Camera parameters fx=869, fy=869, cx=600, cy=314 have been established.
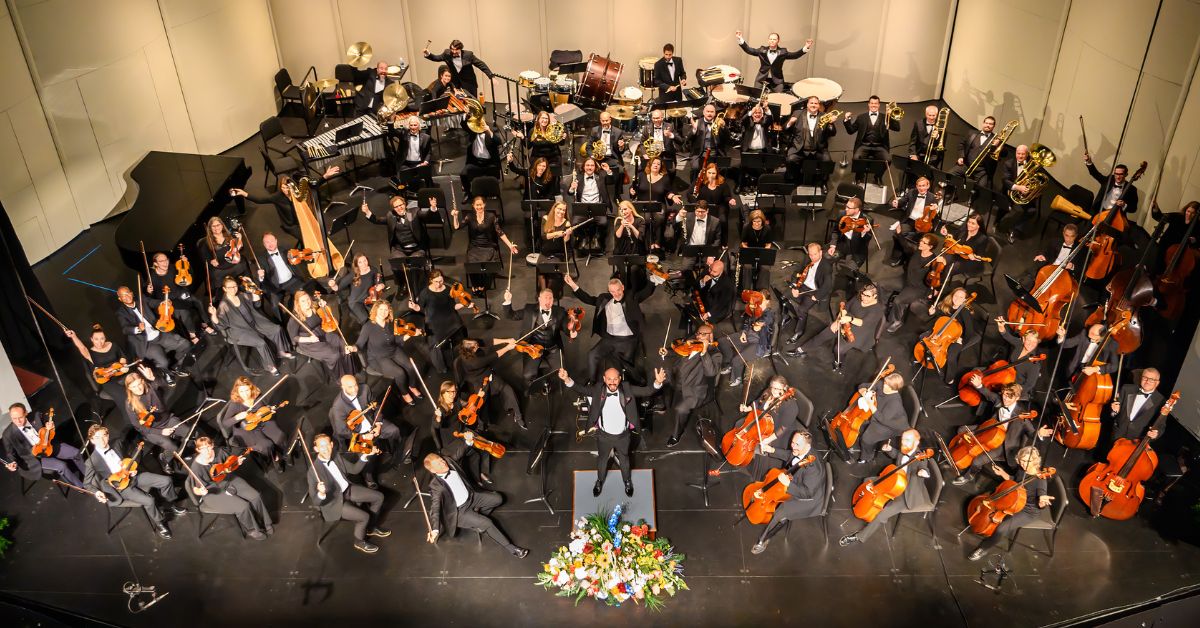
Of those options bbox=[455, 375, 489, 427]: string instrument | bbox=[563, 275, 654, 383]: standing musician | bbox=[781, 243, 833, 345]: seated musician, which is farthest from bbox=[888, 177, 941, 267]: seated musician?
bbox=[455, 375, 489, 427]: string instrument

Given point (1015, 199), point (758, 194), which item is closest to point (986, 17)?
point (1015, 199)

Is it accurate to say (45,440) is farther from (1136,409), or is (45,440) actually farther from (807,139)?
(807,139)

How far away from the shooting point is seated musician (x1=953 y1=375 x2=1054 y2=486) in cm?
747

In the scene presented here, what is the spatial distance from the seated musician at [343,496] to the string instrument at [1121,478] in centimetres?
615

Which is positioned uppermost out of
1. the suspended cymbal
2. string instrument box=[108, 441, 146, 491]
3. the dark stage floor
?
the suspended cymbal

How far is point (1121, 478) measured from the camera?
734 cm

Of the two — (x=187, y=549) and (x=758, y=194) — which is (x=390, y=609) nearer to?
(x=187, y=549)

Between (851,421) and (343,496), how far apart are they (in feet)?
14.9

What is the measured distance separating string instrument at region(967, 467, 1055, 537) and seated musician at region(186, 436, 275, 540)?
20.0 ft

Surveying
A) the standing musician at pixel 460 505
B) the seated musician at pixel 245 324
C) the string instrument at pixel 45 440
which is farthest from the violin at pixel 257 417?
the standing musician at pixel 460 505

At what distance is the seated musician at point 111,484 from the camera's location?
7.37m

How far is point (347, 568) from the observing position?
7.37 metres

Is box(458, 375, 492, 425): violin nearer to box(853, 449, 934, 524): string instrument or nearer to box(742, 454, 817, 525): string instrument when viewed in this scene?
Result: box(742, 454, 817, 525): string instrument

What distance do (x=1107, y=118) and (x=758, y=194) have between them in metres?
5.07
